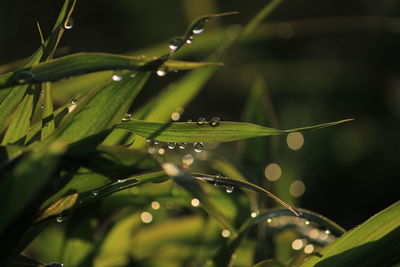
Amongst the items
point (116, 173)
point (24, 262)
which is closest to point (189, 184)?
point (116, 173)

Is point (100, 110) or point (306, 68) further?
point (306, 68)

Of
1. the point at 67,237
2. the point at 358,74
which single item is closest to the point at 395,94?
the point at 358,74

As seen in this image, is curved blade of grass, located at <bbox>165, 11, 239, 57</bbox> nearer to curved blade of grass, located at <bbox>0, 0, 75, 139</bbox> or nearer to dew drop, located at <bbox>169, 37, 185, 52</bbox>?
dew drop, located at <bbox>169, 37, 185, 52</bbox>

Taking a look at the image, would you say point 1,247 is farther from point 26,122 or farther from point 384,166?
point 384,166

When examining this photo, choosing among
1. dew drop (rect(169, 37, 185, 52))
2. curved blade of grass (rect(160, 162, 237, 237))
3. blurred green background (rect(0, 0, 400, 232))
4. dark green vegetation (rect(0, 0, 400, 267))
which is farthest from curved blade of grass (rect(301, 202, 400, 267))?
blurred green background (rect(0, 0, 400, 232))

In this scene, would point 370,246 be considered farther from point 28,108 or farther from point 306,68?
point 306,68
